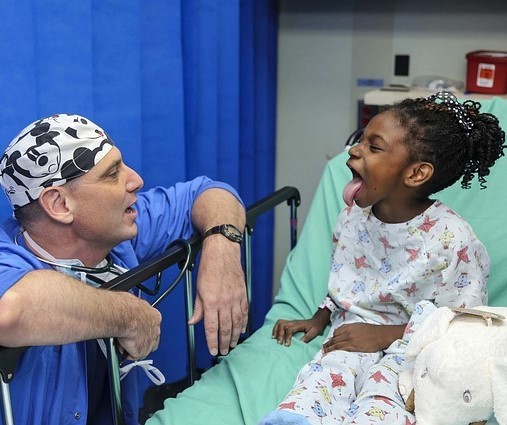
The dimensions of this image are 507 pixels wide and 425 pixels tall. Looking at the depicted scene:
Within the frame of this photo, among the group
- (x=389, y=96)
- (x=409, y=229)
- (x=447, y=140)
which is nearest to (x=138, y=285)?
(x=409, y=229)

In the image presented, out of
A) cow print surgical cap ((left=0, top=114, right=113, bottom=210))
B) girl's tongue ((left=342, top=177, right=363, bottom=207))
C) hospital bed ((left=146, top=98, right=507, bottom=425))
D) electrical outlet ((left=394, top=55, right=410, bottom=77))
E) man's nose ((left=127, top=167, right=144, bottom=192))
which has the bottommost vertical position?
hospital bed ((left=146, top=98, right=507, bottom=425))

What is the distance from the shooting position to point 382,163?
5.13 ft

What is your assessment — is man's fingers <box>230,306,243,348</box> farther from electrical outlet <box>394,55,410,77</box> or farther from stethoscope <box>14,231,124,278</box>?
electrical outlet <box>394,55,410,77</box>

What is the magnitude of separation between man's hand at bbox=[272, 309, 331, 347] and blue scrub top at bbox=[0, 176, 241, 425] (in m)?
0.34

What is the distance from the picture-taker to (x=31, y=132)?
4.42ft

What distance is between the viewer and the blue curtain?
1.50 meters

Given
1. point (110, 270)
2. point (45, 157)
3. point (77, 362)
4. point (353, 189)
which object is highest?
point (45, 157)

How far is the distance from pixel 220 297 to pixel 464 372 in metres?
0.53

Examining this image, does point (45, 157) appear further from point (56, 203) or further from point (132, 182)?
point (132, 182)

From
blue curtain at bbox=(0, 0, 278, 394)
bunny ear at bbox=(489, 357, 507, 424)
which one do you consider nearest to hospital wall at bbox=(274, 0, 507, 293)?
blue curtain at bbox=(0, 0, 278, 394)

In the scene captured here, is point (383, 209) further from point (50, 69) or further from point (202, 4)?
point (202, 4)

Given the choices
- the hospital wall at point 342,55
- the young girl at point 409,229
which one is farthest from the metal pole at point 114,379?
the hospital wall at point 342,55

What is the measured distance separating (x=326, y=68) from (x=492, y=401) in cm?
215

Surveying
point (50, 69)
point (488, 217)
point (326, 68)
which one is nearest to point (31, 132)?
point (50, 69)
